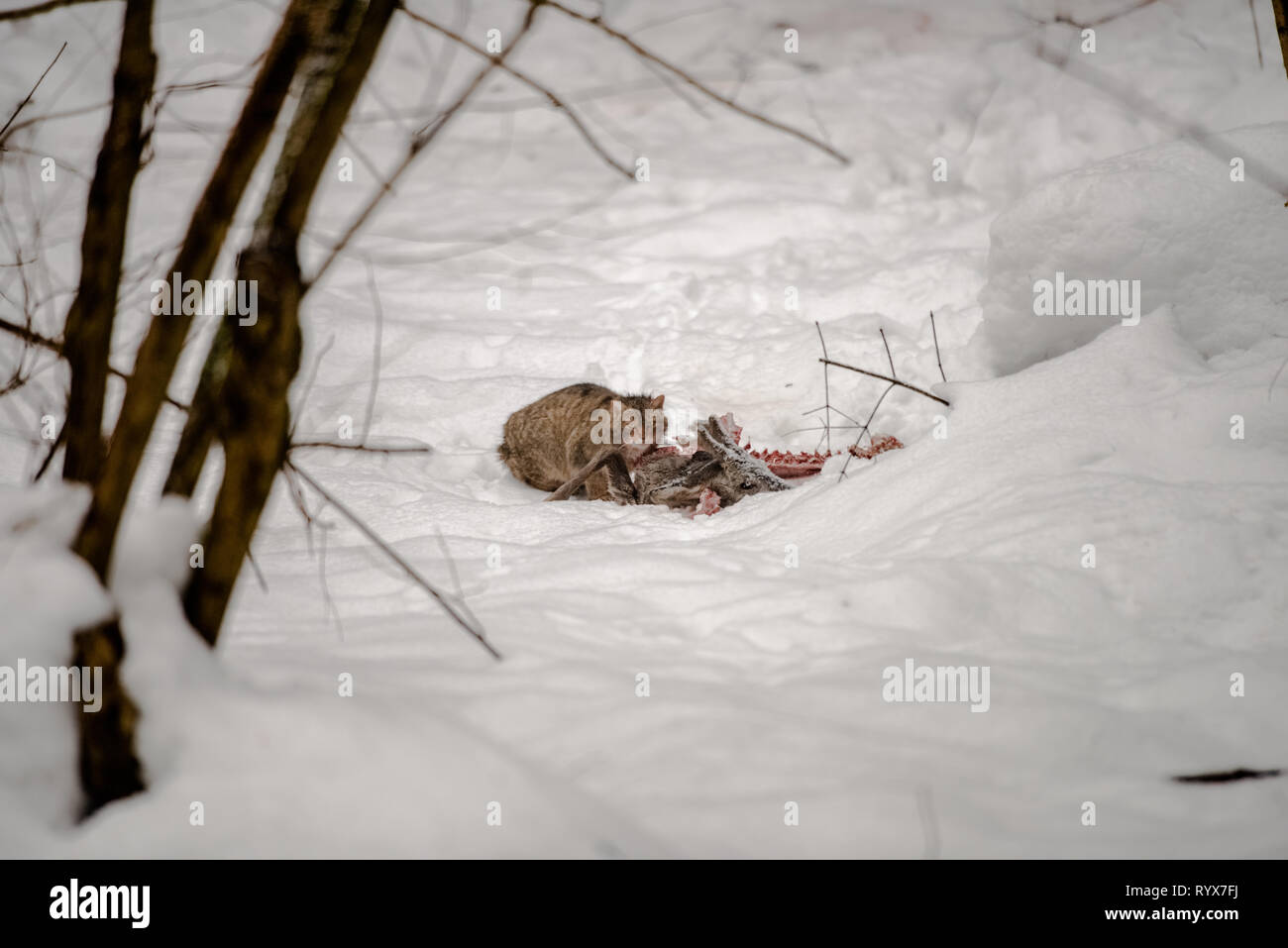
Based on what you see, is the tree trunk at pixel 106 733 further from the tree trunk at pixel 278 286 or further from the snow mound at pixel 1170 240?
the snow mound at pixel 1170 240

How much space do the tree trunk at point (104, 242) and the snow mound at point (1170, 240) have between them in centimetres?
323

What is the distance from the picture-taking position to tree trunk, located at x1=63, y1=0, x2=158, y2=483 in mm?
1331

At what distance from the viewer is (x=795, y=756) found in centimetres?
147

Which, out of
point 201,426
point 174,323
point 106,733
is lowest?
point 106,733

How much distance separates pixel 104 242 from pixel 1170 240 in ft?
11.8

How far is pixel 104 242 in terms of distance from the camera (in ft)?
4.43

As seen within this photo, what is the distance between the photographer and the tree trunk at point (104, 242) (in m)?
1.33

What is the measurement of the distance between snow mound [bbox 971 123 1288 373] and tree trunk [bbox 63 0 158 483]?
323 centimetres

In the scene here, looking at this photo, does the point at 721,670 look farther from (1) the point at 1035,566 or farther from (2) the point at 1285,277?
(2) the point at 1285,277

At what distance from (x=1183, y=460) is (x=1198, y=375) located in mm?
432

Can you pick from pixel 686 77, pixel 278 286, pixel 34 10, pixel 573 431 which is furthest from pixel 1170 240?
pixel 34 10

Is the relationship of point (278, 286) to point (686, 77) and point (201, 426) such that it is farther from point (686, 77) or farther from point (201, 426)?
point (686, 77)

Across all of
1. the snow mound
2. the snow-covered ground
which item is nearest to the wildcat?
the snow-covered ground

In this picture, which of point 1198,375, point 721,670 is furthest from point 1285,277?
point 721,670
